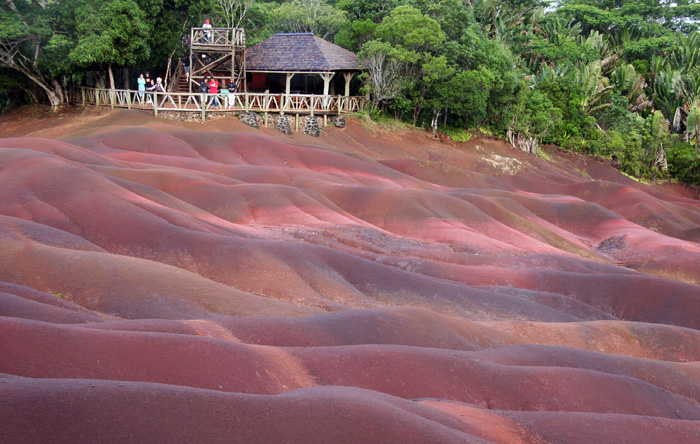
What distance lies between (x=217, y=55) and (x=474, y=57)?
1881 centimetres

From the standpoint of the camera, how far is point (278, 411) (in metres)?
7.33

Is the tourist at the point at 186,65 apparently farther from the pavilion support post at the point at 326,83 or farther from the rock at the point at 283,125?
the pavilion support post at the point at 326,83

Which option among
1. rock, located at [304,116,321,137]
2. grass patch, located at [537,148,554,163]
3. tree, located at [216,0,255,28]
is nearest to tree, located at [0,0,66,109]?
tree, located at [216,0,255,28]

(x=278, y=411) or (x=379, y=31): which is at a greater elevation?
(x=379, y=31)

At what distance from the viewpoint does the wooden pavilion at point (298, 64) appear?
43844mm

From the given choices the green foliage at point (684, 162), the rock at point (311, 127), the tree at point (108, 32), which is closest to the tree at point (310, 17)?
the rock at point (311, 127)

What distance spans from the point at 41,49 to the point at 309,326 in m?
33.9

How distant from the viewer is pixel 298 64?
43844 mm

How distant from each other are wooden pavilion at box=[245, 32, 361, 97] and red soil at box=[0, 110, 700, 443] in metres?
9.08

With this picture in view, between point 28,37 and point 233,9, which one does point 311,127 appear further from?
point 28,37

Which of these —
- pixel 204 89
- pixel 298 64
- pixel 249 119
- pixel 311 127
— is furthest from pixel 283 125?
pixel 204 89

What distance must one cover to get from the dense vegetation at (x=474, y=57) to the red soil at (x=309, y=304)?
5254 millimetres

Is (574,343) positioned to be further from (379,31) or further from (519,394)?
(379,31)

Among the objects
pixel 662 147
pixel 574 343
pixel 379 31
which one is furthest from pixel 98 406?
pixel 662 147
